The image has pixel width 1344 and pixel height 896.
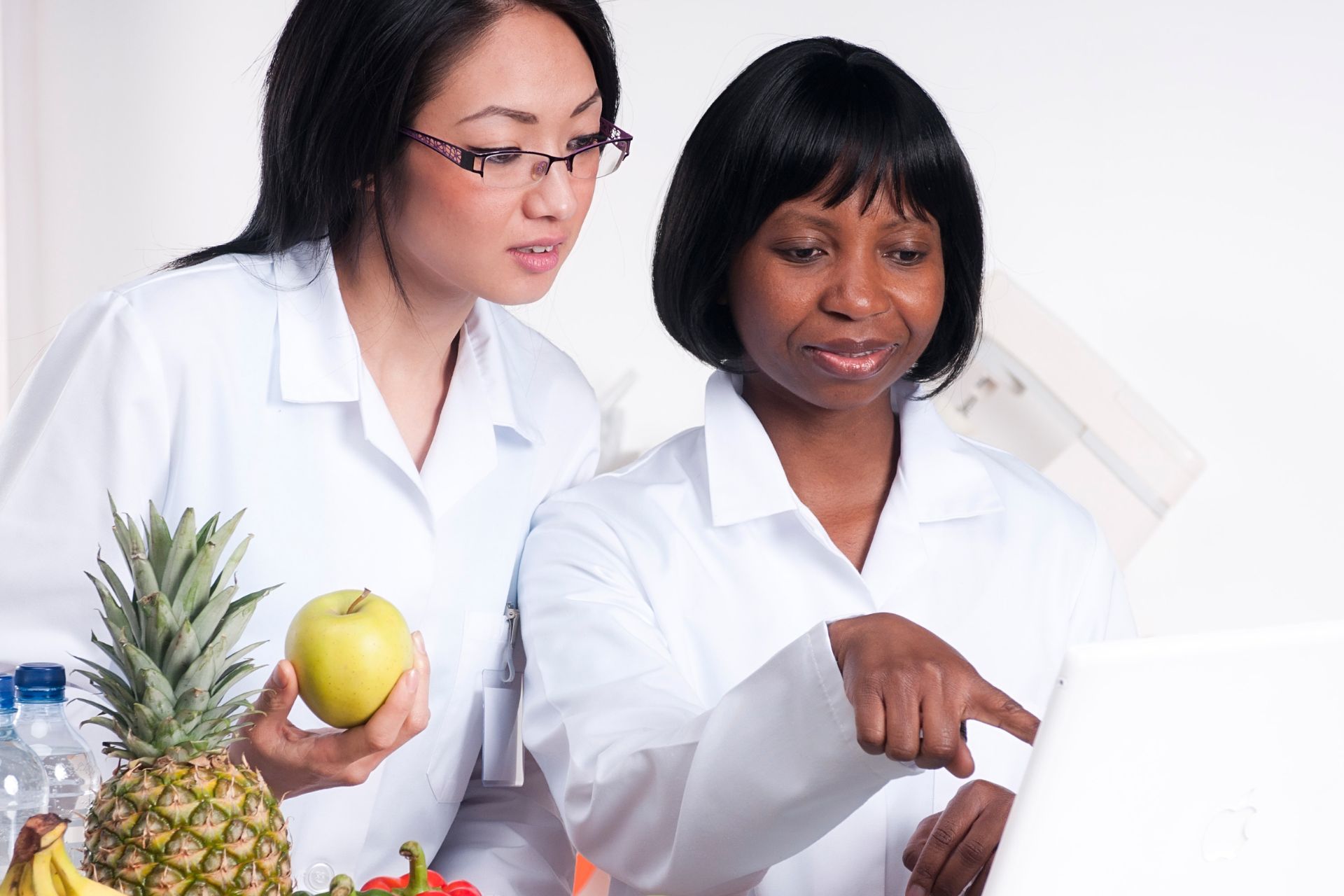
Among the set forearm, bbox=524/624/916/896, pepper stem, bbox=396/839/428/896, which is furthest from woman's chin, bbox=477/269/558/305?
pepper stem, bbox=396/839/428/896

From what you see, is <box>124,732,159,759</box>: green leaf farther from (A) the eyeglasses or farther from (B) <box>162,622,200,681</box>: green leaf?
(A) the eyeglasses

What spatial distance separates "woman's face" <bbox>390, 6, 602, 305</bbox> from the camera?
1.46m

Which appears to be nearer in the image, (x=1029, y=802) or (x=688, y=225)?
(x=1029, y=802)

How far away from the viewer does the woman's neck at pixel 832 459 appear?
66.5 inches

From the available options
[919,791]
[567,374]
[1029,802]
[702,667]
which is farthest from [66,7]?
[1029,802]

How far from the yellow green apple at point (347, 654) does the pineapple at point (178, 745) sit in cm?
12

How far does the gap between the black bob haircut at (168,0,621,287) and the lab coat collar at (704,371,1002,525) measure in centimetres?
43

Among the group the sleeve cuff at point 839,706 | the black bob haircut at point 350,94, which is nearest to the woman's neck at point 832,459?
the black bob haircut at point 350,94

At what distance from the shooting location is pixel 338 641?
1127mm

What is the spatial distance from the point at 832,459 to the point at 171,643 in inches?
36.8

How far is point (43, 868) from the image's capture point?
0.79m

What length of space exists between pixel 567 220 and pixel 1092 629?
81 centimetres

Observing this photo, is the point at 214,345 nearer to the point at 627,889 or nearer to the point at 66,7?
the point at 627,889

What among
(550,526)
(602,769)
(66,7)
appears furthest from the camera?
(66,7)
